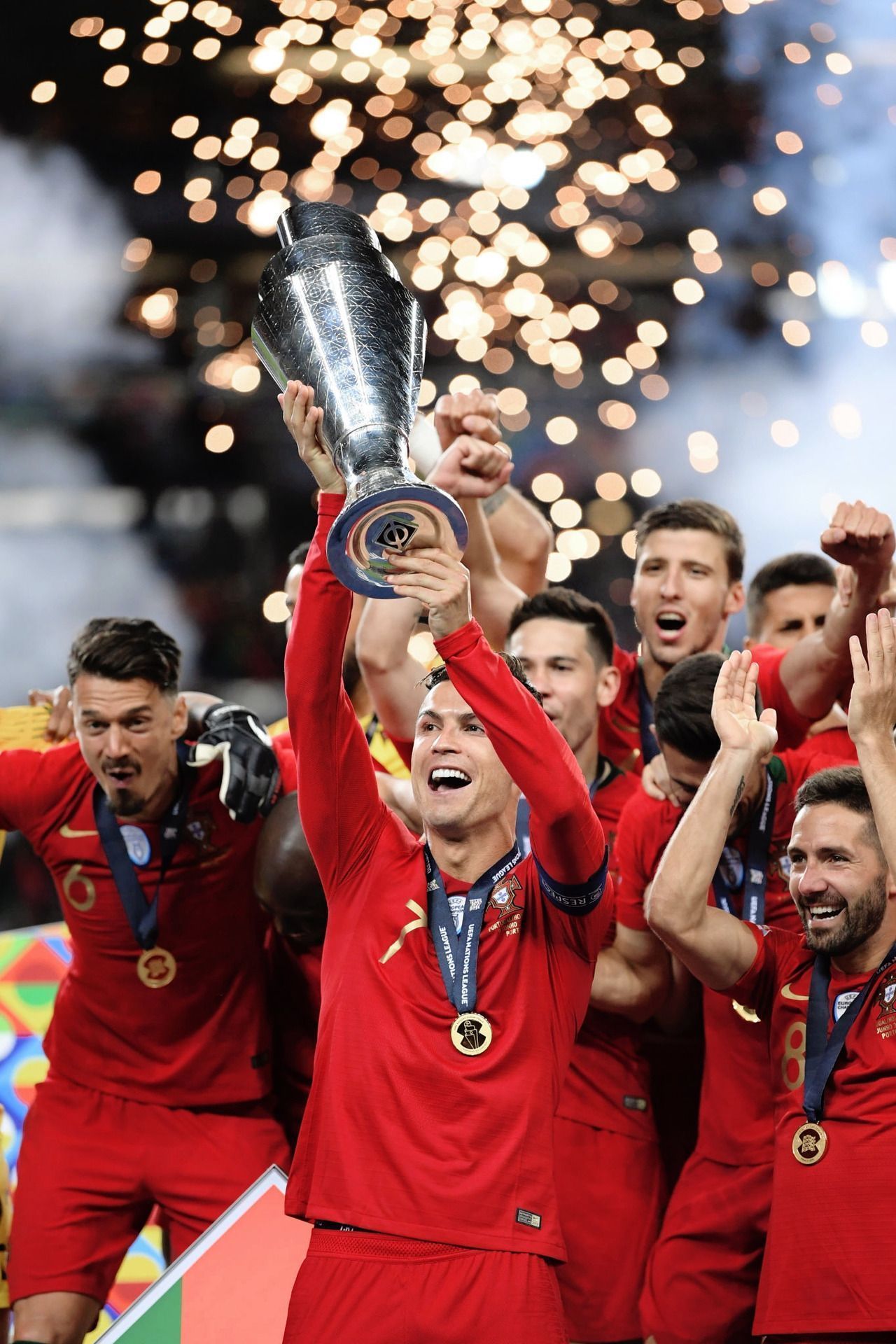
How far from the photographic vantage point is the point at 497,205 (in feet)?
26.0

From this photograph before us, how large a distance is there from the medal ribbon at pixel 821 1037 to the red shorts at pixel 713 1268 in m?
0.38

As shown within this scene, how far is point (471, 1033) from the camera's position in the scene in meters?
2.34

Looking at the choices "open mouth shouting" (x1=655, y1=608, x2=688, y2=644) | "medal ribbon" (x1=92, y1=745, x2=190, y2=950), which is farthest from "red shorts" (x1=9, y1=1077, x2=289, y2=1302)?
"open mouth shouting" (x1=655, y1=608, x2=688, y2=644)

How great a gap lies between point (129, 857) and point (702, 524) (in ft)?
4.81

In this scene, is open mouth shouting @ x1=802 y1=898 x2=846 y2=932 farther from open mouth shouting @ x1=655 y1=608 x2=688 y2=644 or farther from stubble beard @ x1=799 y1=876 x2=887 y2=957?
open mouth shouting @ x1=655 y1=608 x2=688 y2=644

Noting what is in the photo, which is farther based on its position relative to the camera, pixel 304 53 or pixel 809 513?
pixel 304 53

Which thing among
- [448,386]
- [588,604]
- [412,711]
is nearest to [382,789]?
[412,711]

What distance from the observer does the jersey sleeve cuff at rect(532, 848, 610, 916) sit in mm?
2334

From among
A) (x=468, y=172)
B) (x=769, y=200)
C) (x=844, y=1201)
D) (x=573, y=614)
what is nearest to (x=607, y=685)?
(x=573, y=614)

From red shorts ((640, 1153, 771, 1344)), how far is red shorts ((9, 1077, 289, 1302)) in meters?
0.92

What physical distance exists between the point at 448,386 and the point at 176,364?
1.35m

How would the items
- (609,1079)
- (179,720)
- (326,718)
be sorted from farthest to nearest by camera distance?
1. (179,720)
2. (609,1079)
3. (326,718)

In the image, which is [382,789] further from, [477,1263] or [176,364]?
[176,364]

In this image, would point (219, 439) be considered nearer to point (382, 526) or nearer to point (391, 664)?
point (391, 664)
